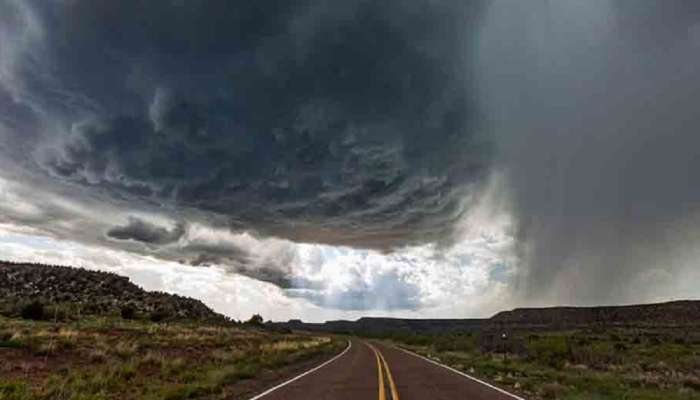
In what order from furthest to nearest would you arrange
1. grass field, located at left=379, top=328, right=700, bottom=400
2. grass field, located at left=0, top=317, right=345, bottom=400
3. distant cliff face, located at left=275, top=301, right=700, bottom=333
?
distant cliff face, located at left=275, top=301, right=700, bottom=333
grass field, located at left=379, top=328, right=700, bottom=400
grass field, located at left=0, top=317, right=345, bottom=400

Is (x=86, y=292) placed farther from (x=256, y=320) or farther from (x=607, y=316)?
(x=607, y=316)

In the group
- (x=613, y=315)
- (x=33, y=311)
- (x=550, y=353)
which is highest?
(x=613, y=315)

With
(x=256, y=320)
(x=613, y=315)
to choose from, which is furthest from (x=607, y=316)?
(x=256, y=320)

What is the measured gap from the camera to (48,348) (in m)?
24.9

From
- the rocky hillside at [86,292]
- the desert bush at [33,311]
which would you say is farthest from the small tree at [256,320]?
the desert bush at [33,311]

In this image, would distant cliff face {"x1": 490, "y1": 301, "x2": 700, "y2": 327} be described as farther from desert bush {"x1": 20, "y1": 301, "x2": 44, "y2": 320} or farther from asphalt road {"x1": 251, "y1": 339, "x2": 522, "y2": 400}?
asphalt road {"x1": 251, "y1": 339, "x2": 522, "y2": 400}

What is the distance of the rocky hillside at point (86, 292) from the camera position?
7081 cm

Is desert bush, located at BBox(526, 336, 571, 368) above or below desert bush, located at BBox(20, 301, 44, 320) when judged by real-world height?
below

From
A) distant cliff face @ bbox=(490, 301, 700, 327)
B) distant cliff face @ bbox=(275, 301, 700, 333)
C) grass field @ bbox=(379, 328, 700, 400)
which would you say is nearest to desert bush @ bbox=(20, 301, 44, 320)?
grass field @ bbox=(379, 328, 700, 400)

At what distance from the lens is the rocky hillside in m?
70.8

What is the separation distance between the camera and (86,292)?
82.4 m

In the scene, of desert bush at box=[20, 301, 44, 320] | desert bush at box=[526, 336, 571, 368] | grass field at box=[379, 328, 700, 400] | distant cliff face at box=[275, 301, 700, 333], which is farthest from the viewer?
distant cliff face at box=[275, 301, 700, 333]

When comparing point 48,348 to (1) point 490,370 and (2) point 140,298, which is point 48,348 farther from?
(2) point 140,298

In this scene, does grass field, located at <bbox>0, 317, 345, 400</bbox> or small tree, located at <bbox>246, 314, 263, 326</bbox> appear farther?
small tree, located at <bbox>246, 314, 263, 326</bbox>
